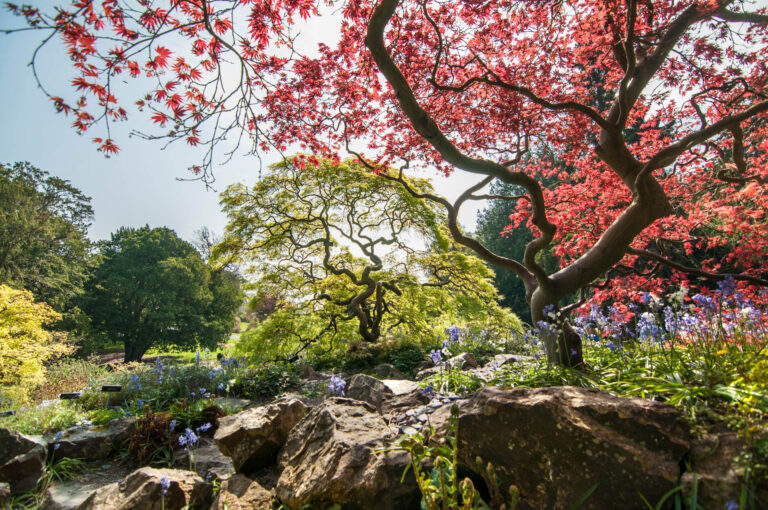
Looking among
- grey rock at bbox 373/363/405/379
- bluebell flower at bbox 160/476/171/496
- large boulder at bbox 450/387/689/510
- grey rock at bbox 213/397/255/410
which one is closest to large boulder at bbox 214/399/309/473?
bluebell flower at bbox 160/476/171/496

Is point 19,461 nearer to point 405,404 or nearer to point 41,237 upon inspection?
point 405,404

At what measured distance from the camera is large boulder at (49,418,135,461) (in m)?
3.98

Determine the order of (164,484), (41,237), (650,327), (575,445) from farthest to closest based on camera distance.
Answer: (41,237), (650,327), (164,484), (575,445)

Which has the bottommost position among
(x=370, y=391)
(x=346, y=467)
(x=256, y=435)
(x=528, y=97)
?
(x=256, y=435)

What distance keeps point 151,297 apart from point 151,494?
19407 millimetres

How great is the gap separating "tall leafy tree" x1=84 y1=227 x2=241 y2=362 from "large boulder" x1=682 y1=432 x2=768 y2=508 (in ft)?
68.9

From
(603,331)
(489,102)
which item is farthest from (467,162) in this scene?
(603,331)

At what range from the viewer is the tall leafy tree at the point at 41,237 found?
1380 cm

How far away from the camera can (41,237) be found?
48.6ft

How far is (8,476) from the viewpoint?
325 centimetres

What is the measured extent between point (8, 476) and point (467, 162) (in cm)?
554

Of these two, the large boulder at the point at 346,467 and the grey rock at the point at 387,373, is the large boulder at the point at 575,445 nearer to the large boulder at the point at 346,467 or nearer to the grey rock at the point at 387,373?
the large boulder at the point at 346,467

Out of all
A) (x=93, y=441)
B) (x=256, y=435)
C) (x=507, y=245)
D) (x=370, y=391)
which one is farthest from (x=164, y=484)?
(x=507, y=245)

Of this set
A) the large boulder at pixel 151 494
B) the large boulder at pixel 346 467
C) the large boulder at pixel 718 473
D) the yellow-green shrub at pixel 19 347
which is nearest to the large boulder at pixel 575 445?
the large boulder at pixel 718 473
